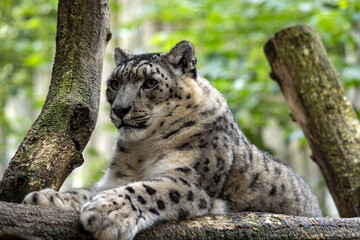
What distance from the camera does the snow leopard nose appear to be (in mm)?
4754

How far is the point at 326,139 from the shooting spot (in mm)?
6820

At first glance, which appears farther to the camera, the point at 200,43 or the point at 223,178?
the point at 200,43

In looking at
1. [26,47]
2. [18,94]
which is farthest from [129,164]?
[18,94]

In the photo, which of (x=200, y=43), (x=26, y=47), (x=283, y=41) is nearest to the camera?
(x=283, y=41)

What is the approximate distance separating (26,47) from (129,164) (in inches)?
443

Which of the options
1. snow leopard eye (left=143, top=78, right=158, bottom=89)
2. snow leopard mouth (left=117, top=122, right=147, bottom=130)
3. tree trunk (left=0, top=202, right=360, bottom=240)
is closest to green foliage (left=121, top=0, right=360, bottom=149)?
snow leopard eye (left=143, top=78, right=158, bottom=89)

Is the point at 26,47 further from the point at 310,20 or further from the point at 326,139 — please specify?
the point at 326,139

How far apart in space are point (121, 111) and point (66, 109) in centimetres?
59

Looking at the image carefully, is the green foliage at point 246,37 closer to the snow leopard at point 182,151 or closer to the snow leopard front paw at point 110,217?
the snow leopard at point 182,151

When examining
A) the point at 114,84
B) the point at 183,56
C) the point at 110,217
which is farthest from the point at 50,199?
the point at 183,56

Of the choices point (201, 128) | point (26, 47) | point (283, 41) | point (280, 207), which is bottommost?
point (280, 207)

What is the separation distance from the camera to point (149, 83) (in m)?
4.96

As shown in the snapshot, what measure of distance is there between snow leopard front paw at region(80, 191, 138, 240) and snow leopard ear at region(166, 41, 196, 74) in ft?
6.45

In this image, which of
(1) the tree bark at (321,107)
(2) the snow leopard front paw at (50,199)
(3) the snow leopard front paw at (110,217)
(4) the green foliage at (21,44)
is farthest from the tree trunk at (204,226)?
(4) the green foliage at (21,44)
